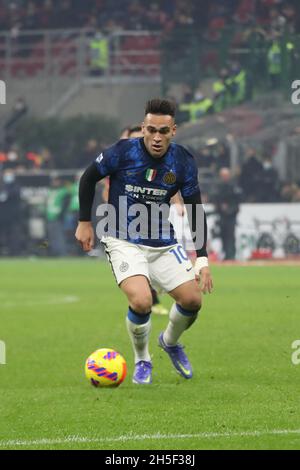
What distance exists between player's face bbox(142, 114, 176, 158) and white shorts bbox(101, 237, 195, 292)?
780 millimetres

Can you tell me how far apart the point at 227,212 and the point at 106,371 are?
59.0ft

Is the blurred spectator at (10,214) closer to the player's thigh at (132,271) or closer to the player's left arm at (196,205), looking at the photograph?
the player's thigh at (132,271)

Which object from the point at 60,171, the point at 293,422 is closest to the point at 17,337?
the point at 293,422

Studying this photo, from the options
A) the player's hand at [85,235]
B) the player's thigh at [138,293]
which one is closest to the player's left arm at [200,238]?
the player's thigh at [138,293]

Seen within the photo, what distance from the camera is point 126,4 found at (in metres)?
35.0

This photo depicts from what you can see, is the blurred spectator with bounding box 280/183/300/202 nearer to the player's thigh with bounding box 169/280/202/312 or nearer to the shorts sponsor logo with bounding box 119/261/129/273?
the player's thigh with bounding box 169/280/202/312

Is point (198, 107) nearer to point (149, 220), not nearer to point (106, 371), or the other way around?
point (149, 220)

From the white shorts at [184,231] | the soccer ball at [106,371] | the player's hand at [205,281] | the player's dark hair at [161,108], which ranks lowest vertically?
the white shorts at [184,231]

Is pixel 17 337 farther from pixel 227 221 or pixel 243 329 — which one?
pixel 227 221

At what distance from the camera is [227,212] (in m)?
26.5

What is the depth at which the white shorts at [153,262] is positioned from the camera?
29.3ft

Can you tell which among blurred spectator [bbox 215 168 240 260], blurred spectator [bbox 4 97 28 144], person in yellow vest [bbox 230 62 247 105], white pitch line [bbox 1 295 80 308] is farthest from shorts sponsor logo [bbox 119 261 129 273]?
blurred spectator [bbox 4 97 28 144]

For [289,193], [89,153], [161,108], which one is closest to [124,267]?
[161,108]

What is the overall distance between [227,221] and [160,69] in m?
5.93
